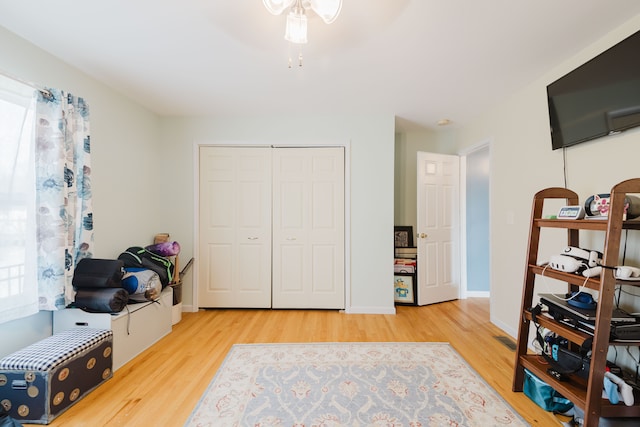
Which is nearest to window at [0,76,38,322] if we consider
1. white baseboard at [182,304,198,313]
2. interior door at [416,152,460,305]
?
white baseboard at [182,304,198,313]

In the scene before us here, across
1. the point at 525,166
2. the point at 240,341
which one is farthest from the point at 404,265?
the point at 240,341

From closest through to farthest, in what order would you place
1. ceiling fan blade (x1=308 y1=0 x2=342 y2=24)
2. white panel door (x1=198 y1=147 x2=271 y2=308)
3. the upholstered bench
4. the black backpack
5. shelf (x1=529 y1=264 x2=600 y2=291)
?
ceiling fan blade (x1=308 y1=0 x2=342 y2=24)
shelf (x1=529 y1=264 x2=600 y2=291)
the upholstered bench
the black backpack
white panel door (x1=198 y1=147 x2=271 y2=308)

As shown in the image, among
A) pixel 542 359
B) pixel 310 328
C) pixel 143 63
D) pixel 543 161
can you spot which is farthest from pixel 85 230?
pixel 543 161

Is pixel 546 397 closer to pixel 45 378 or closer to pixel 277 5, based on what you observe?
pixel 277 5

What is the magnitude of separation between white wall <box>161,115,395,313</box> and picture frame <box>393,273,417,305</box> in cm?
38

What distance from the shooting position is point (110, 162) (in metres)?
2.63

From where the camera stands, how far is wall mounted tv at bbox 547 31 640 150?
1.55 metres

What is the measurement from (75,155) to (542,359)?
3.80 m

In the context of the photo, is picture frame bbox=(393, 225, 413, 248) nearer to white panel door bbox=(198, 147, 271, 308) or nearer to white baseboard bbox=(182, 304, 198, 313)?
white panel door bbox=(198, 147, 271, 308)

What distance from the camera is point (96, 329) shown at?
78.3 inches

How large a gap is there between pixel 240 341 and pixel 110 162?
217 cm

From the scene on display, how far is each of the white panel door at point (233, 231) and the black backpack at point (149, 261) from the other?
24.3 inches

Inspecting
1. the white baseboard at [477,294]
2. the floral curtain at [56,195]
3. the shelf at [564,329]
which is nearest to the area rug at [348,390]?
the shelf at [564,329]

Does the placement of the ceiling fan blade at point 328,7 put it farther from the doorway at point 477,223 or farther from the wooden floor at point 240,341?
the doorway at point 477,223
